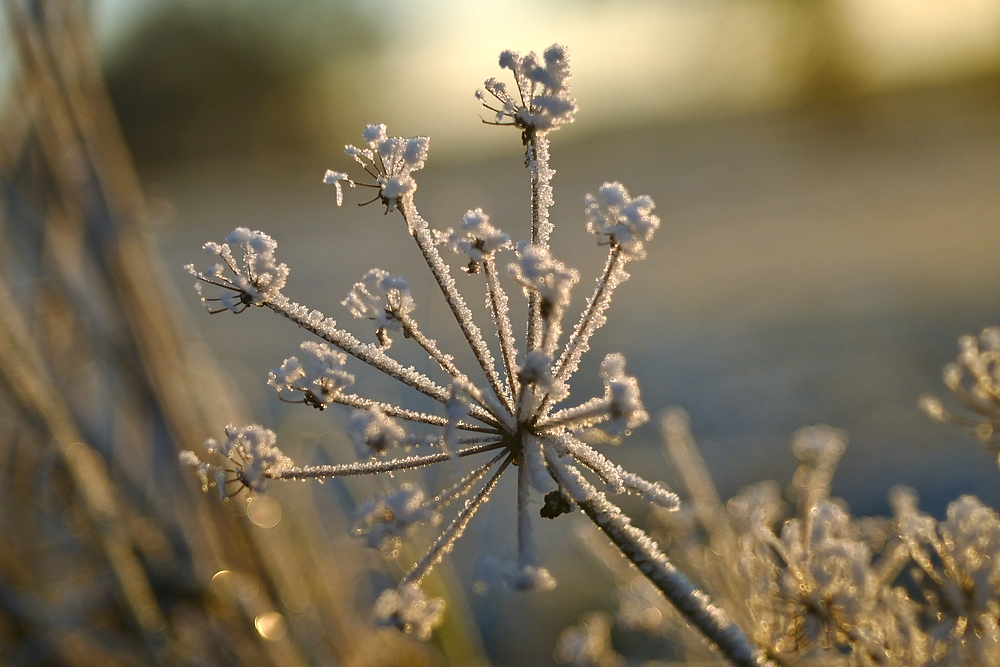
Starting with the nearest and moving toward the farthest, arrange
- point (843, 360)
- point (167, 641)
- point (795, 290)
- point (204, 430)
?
point (167, 641) → point (204, 430) → point (843, 360) → point (795, 290)

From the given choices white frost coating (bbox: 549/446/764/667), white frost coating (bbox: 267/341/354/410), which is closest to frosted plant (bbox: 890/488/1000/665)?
white frost coating (bbox: 549/446/764/667)

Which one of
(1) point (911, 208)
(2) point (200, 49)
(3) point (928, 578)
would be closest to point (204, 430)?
(3) point (928, 578)

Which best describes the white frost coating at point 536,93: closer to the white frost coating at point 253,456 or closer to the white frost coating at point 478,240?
the white frost coating at point 478,240

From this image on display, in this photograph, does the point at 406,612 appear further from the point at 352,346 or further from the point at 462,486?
the point at 352,346

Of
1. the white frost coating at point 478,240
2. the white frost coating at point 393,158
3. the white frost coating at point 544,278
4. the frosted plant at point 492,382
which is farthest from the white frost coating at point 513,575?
the white frost coating at point 393,158

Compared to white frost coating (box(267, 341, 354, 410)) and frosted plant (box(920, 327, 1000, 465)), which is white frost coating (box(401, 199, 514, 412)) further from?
frosted plant (box(920, 327, 1000, 465))

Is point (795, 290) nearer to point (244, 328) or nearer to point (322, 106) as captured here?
point (244, 328)

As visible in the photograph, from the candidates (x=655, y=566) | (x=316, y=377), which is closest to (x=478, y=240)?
(x=316, y=377)
